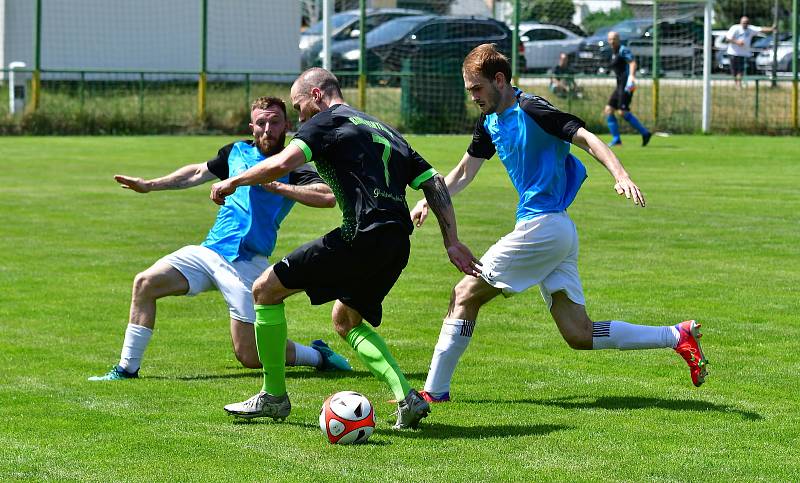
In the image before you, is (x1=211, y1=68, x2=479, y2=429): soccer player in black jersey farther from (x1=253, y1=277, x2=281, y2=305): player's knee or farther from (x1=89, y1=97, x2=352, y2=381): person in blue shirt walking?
(x1=89, y1=97, x2=352, y2=381): person in blue shirt walking

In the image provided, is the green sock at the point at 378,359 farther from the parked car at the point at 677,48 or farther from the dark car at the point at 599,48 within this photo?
the dark car at the point at 599,48

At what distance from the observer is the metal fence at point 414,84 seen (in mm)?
30625

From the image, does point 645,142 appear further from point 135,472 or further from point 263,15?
point 135,472

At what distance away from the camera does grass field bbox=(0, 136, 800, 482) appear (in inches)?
237

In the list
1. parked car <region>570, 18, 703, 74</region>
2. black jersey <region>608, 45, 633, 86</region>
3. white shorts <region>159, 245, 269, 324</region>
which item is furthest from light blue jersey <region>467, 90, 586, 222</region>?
A: parked car <region>570, 18, 703, 74</region>

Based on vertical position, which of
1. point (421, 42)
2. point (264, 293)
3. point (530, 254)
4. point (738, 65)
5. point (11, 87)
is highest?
point (421, 42)

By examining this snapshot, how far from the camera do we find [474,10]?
Result: 3578cm

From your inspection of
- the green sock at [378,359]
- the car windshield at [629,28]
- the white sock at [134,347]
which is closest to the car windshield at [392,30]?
the car windshield at [629,28]

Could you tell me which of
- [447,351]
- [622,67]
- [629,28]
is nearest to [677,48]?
[629,28]

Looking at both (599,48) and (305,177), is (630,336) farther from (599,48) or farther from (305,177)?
(599,48)

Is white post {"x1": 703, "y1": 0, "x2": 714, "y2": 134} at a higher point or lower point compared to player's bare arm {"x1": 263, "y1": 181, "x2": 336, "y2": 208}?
higher

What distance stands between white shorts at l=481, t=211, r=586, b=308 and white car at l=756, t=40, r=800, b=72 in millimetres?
28177

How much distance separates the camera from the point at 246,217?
859 cm

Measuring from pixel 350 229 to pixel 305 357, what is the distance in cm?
221
